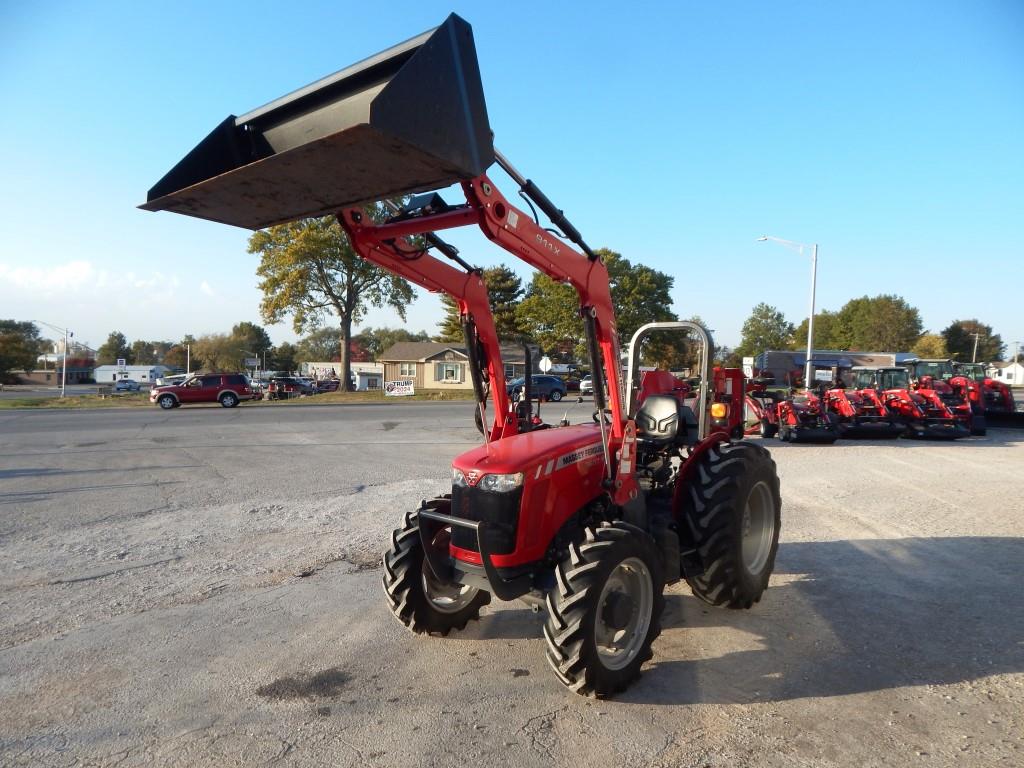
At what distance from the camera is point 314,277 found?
3756cm

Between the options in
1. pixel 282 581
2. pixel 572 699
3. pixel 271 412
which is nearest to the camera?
pixel 572 699

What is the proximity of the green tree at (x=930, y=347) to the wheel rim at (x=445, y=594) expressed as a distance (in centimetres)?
8448

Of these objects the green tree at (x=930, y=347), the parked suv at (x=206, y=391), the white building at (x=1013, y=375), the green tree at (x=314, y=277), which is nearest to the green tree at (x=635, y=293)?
the green tree at (x=314, y=277)

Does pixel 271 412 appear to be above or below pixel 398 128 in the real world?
below

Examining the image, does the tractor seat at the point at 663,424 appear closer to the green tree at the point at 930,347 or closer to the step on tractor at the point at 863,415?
the step on tractor at the point at 863,415

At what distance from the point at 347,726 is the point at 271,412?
74.9 feet

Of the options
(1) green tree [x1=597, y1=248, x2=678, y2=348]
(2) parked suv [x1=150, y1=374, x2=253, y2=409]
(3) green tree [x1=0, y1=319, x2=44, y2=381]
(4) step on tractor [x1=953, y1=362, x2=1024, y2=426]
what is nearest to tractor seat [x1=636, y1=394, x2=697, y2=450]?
(4) step on tractor [x1=953, y1=362, x2=1024, y2=426]

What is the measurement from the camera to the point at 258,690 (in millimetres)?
3645

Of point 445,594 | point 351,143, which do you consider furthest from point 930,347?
point 351,143

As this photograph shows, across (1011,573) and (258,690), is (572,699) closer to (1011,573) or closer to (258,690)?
(258,690)

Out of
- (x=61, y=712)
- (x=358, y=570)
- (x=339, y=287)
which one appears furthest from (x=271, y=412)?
(x=61, y=712)

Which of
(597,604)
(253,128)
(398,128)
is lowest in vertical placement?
(597,604)

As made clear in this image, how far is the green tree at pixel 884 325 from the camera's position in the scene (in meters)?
77.8

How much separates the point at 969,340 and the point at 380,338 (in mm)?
91119
